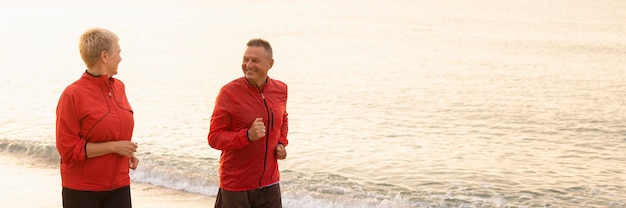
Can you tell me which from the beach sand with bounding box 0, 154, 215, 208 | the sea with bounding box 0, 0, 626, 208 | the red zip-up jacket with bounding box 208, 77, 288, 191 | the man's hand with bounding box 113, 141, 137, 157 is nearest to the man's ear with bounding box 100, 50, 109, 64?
the man's hand with bounding box 113, 141, 137, 157

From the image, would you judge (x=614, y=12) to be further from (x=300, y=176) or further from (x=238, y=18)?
(x=300, y=176)

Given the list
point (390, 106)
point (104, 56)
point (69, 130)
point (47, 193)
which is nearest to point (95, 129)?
point (69, 130)

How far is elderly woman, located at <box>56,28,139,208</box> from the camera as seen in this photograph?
4.37m

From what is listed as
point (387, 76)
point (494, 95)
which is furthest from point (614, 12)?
point (494, 95)

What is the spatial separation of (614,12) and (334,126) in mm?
44760

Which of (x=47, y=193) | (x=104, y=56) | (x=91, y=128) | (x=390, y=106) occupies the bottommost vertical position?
(x=390, y=106)

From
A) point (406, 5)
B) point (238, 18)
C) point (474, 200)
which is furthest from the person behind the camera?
point (406, 5)

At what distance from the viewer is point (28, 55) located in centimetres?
3216

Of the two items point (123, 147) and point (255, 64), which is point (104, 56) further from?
point (255, 64)

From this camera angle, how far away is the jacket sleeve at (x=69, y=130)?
4355mm

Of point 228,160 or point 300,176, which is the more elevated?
point 228,160

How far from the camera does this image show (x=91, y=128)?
4406mm

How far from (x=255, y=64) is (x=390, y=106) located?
14.7 metres

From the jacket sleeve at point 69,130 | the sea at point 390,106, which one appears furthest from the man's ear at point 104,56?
the sea at point 390,106
